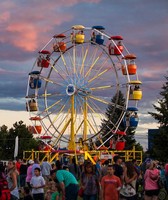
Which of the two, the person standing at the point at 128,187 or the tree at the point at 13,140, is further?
the tree at the point at 13,140

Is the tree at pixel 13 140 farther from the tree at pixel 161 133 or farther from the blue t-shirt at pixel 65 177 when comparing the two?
the blue t-shirt at pixel 65 177

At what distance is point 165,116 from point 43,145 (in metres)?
8.50

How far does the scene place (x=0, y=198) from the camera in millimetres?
13320

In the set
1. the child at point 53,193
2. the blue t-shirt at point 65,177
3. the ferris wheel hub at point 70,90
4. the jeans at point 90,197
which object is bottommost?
the jeans at point 90,197

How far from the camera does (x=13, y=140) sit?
94.7 m

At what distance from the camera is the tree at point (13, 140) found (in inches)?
3607

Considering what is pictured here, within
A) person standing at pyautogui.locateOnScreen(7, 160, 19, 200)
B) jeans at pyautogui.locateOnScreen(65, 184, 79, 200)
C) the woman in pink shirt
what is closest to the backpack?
jeans at pyautogui.locateOnScreen(65, 184, 79, 200)

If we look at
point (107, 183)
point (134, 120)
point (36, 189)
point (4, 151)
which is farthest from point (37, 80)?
point (4, 151)

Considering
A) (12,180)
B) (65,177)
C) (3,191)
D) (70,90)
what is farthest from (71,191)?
(70,90)

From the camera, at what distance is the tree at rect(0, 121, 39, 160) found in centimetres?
9162

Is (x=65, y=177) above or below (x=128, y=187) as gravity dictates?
above

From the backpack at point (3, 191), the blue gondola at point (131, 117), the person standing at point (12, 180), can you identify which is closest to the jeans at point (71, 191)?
the person standing at point (12, 180)

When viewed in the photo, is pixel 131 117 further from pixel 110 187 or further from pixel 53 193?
pixel 53 193

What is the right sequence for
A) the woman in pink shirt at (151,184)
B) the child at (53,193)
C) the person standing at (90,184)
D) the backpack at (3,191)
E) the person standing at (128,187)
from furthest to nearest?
the woman in pink shirt at (151,184) → the person standing at (90,184) → the person standing at (128,187) → the child at (53,193) → the backpack at (3,191)
